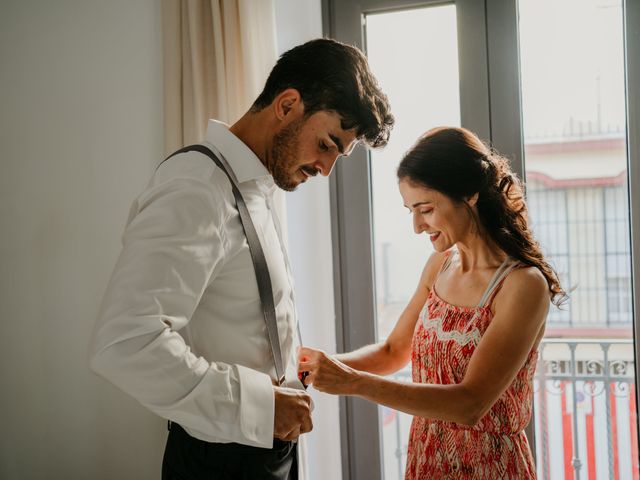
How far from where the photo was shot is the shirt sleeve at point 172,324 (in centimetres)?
101

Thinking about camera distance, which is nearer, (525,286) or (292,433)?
(292,433)

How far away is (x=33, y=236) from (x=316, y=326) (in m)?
1.11

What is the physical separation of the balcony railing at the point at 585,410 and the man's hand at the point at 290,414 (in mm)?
1241

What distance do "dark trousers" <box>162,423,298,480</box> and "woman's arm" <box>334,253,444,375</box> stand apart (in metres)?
0.52

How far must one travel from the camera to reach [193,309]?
109 cm

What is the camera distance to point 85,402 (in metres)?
2.26

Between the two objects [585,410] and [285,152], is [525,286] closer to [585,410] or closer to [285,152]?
[285,152]

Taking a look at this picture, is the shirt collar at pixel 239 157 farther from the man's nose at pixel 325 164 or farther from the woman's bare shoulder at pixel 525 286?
the woman's bare shoulder at pixel 525 286

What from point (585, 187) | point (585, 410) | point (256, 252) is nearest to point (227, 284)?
point (256, 252)

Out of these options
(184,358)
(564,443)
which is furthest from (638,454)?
(184,358)

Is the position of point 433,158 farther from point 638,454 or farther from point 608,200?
point 638,454

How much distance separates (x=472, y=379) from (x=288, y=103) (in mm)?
750

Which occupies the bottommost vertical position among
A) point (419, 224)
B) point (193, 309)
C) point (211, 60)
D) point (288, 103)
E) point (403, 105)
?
point (193, 309)

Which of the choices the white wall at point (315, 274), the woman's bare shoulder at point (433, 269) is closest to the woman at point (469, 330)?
the woman's bare shoulder at point (433, 269)
